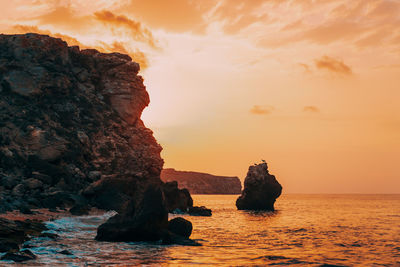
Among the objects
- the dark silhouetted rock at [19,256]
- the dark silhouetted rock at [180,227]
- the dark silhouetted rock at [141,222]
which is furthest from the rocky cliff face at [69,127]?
the dark silhouetted rock at [19,256]

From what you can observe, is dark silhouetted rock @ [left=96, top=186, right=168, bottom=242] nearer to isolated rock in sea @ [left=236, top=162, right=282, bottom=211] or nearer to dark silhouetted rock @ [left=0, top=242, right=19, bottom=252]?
dark silhouetted rock @ [left=0, top=242, right=19, bottom=252]

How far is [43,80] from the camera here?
63.6 metres

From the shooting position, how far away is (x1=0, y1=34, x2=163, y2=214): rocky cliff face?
47344 millimetres

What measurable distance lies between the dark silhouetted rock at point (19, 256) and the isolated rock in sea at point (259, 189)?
71686 millimetres

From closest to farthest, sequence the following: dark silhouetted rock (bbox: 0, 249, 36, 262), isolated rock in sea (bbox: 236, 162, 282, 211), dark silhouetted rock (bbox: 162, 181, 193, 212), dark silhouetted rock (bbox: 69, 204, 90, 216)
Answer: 1. dark silhouetted rock (bbox: 0, 249, 36, 262)
2. dark silhouetted rock (bbox: 69, 204, 90, 216)
3. dark silhouetted rock (bbox: 162, 181, 193, 212)
4. isolated rock in sea (bbox: 236, 162, 282, 211)

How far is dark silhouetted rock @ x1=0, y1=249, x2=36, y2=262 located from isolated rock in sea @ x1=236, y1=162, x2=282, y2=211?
7169 centimetres

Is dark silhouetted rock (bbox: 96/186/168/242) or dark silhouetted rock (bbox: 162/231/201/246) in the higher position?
dark silhouetted rock (bbox: 96/186/168/242)

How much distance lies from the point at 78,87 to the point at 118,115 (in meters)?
9.58

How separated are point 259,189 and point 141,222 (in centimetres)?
6505

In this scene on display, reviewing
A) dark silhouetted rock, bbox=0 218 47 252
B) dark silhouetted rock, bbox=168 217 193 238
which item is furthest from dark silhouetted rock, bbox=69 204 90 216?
dark silhouetted rock, bbox=168 217 193 238

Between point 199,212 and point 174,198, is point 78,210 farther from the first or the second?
point 174,198

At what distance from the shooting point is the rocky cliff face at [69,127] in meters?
47.3

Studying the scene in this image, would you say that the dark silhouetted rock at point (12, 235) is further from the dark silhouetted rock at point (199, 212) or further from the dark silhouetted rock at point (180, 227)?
the dark silhouetted rock at point (199, 212)

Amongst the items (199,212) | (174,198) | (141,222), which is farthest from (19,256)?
(174,198)
